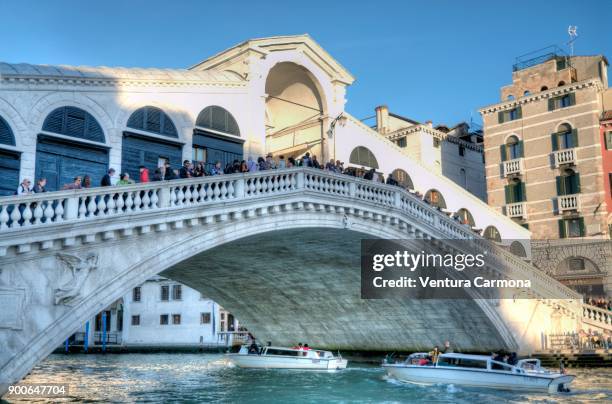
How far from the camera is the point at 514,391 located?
64.0ft

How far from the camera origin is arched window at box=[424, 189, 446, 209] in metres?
29.6

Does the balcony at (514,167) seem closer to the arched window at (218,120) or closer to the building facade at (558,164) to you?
the building facade at (558,164)

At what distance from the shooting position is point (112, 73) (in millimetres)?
17969

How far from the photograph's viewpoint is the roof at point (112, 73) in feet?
52.3

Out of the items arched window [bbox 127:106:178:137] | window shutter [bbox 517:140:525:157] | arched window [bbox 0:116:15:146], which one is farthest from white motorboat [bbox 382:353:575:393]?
window shutter [bbox 517:140:525:157]

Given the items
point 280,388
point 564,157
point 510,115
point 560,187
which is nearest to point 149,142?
point 280,388

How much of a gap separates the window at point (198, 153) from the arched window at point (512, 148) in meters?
20.9

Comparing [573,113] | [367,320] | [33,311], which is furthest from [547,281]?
[33,311]

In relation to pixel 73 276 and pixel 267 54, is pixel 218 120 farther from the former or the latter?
pixel 73 276

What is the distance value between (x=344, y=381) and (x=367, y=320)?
7.20 meters

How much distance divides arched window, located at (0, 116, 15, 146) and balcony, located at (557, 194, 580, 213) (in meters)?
26.4

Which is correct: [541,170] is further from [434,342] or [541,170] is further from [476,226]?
[434,342]

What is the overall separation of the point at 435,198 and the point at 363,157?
513 centimetres

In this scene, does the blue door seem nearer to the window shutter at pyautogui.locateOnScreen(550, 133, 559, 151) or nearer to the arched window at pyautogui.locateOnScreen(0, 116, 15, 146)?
the arched window at pyautogui.locateOnScreen(0, 116, 15, 146)
